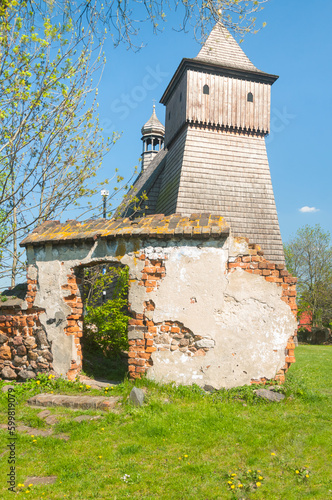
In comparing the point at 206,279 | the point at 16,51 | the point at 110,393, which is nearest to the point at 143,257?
the point at 206,279

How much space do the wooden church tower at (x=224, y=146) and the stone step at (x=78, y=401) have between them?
10244 millimetres

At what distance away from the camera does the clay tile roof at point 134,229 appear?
22.0ft

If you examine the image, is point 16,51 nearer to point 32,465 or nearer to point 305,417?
point 32,465

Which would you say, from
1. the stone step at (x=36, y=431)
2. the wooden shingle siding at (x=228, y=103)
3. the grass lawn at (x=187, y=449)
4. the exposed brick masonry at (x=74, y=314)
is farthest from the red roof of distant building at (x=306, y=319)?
the stone step at (x=36, y=431)

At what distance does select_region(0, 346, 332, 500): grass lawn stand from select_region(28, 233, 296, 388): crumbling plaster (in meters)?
0.35

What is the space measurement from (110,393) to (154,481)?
2.54 metres

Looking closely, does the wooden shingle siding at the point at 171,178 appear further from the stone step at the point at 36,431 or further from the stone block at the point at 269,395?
Result: the stone step at the point at 36,431

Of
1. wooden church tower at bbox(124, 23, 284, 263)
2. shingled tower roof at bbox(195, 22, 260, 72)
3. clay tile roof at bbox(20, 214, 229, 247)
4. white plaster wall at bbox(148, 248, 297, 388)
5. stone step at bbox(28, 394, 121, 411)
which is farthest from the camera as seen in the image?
shingled tower roof at bbox(195, 22, 260, 72)

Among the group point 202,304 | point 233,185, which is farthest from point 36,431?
point 233,185

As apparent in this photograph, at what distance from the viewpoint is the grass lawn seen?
3936mm

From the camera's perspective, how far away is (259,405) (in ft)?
19.6

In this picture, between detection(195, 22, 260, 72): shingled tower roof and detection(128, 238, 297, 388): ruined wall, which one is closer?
detection(128, 238, 297, 388): ruined wall

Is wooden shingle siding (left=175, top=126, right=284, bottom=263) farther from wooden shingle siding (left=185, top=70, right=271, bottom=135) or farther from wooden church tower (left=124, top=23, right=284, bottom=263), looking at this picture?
wooden shingle siding (left=185, top=70, right=271, bottom=135)

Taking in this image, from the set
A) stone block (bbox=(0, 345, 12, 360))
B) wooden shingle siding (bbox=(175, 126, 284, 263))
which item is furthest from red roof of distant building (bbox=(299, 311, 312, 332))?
stone block (bbox=(0, 345, 12, 360))
